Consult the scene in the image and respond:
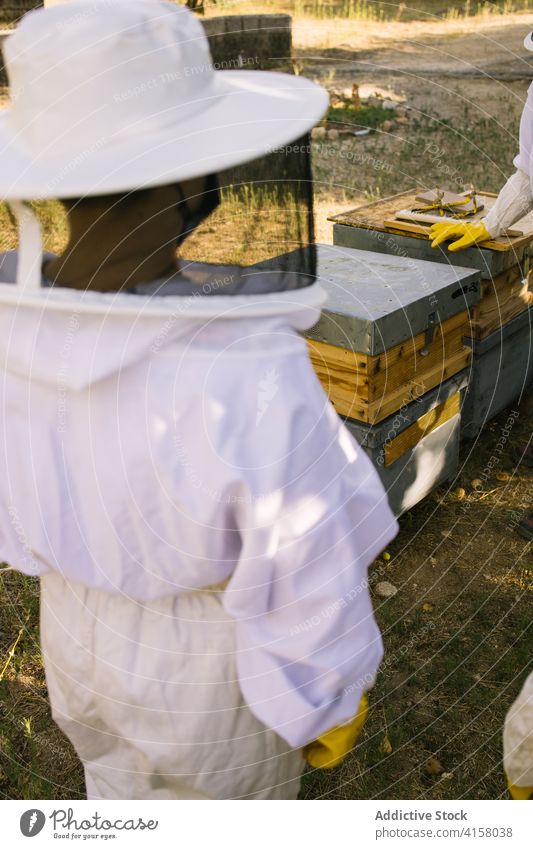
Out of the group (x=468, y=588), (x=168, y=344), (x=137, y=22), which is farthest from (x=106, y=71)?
(x=468, y=588)

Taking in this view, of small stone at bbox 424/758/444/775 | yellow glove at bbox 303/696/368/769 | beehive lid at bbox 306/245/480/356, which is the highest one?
beehive lid at bbox 306/245/480/356

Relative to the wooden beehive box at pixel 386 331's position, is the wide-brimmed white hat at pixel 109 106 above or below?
above

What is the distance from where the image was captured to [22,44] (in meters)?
1.29

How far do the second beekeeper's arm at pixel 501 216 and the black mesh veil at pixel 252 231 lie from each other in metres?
2.51

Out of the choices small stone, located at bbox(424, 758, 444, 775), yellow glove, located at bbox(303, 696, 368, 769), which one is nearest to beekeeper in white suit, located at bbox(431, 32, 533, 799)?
small stone, located at bbox(424, 758, 444, 775)

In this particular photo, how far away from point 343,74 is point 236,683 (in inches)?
497

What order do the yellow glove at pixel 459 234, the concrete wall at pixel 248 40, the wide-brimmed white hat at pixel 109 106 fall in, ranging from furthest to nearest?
the concrete wall at pixel 248 40
the yellow glove at pixel 459 234
the wide-brimmed white hat at pixel 109 106

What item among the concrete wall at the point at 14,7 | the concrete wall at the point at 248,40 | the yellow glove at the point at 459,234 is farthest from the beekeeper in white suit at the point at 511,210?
the concrete wall at the point at 14,7

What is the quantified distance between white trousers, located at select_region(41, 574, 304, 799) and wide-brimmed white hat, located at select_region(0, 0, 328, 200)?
87 cm

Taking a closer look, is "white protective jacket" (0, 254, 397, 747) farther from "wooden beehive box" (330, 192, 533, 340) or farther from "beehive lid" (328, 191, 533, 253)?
"beehive lid" (328, 191, 533, 253)

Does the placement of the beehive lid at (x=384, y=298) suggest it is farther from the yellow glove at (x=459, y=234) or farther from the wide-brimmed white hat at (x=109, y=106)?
the wide-brimmed white hat at (x=109, y=106)

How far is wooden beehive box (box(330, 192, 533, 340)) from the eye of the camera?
412 cm

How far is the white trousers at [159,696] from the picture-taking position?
1695 millimetres

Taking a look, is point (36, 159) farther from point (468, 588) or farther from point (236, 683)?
point (468, 588)
